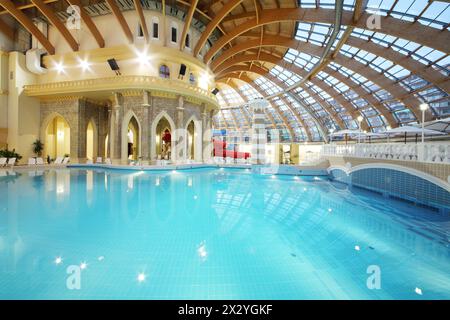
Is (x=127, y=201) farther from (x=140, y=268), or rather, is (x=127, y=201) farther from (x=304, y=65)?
(x=304, y=65)

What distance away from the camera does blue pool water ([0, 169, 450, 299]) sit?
270 centimetres

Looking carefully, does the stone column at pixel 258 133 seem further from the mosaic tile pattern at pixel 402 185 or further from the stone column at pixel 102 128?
the stone column at pixel 102 128

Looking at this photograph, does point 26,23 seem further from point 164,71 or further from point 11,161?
point 11,161

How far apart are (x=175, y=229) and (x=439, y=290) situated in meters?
4.40

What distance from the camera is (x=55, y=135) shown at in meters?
19.3

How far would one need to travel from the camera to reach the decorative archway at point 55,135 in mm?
17516

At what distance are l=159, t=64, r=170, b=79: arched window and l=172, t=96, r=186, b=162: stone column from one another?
7.05ft

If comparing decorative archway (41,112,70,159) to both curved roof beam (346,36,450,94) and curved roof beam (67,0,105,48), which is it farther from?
curved roof beam (346,36,450,94)

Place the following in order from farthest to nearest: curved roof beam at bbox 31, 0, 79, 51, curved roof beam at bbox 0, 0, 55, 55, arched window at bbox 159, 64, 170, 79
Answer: arched window at bbox 159, 64, 170, 79, curved roof beam at bbox 31, 0, 79, 51, curved roof beam at bbox 0, 0, 55, 55

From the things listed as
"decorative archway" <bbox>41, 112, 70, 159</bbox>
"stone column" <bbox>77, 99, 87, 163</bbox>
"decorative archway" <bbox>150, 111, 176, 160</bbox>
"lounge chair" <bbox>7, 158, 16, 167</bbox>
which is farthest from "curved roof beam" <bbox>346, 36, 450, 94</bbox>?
"lounge chair" <bbox>7, 158, 16, 167</bbox>

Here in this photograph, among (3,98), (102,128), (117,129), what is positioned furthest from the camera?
(102,128)

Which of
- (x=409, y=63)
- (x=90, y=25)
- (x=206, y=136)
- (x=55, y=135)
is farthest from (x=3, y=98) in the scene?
(x=409, y=63)

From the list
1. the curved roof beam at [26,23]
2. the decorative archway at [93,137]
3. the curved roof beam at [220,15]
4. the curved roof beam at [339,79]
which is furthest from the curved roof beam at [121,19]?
the curved roof beam at [339,79]

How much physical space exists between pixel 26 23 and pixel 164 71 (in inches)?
372
